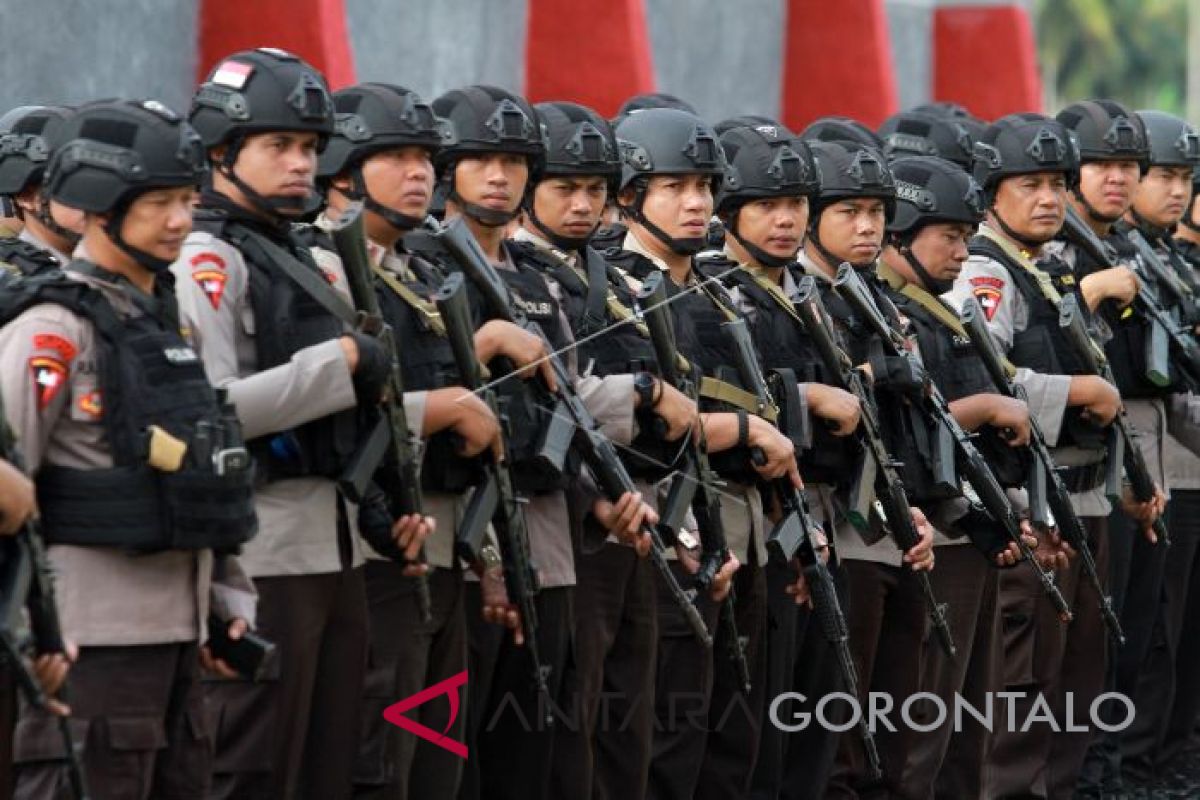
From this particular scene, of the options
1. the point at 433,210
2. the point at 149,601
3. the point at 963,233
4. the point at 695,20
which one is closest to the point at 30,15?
the point at 433,210

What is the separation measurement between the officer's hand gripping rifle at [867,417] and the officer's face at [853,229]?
0.35m

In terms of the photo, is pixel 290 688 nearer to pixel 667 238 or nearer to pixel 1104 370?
pixel 667 238

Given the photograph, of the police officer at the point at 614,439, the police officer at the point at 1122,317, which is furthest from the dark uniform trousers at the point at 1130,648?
the police officer at the point at 614,439

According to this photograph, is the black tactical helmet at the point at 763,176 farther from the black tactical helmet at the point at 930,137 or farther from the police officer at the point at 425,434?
the black tactical helmet at the point at 930,137

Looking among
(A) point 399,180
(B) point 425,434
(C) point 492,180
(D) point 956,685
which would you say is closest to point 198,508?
(B) point 425,434

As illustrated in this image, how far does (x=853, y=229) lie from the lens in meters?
8.60

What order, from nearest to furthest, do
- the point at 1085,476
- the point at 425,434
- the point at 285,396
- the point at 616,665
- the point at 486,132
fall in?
the point at 285,396, the point at 425,434, the point at 486,132, the point at 616,665, the point at 1085,476

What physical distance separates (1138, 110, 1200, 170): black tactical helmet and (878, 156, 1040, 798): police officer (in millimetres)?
2250

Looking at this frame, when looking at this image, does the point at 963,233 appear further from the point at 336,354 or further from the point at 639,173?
the point at 336,354

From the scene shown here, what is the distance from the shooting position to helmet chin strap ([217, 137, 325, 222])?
641cm

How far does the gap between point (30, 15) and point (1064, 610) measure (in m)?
4.45

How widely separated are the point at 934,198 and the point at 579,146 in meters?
1.60

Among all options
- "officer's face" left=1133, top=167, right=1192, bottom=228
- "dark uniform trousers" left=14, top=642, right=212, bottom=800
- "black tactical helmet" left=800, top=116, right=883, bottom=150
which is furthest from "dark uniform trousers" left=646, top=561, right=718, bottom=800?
"officer's face" left=1133, top=167, right=1192, bottom=228

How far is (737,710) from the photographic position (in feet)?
26.5
